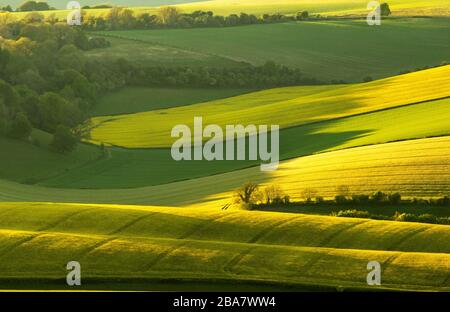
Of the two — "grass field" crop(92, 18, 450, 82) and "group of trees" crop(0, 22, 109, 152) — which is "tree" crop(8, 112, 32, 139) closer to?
"group of trees" crop(0, 22, 109, 152)

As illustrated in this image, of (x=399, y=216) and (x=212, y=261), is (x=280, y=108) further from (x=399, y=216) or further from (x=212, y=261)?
(x=212, y=261)

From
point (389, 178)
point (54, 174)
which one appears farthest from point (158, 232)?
point (54, 174)

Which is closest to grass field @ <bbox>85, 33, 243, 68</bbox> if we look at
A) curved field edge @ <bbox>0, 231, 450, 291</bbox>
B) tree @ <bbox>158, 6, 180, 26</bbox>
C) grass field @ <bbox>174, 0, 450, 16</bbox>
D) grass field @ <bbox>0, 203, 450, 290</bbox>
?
tree @ <bbox>158, 6, 180, 26</bbox>

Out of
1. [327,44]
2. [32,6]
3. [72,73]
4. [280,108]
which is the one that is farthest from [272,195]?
[32,6]

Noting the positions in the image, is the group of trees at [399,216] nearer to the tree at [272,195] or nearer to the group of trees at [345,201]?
the group of trees at [345,201]

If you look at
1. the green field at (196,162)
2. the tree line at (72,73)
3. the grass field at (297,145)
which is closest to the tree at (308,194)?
the green field at (196,162)

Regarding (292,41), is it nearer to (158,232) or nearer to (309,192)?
(309,192)
